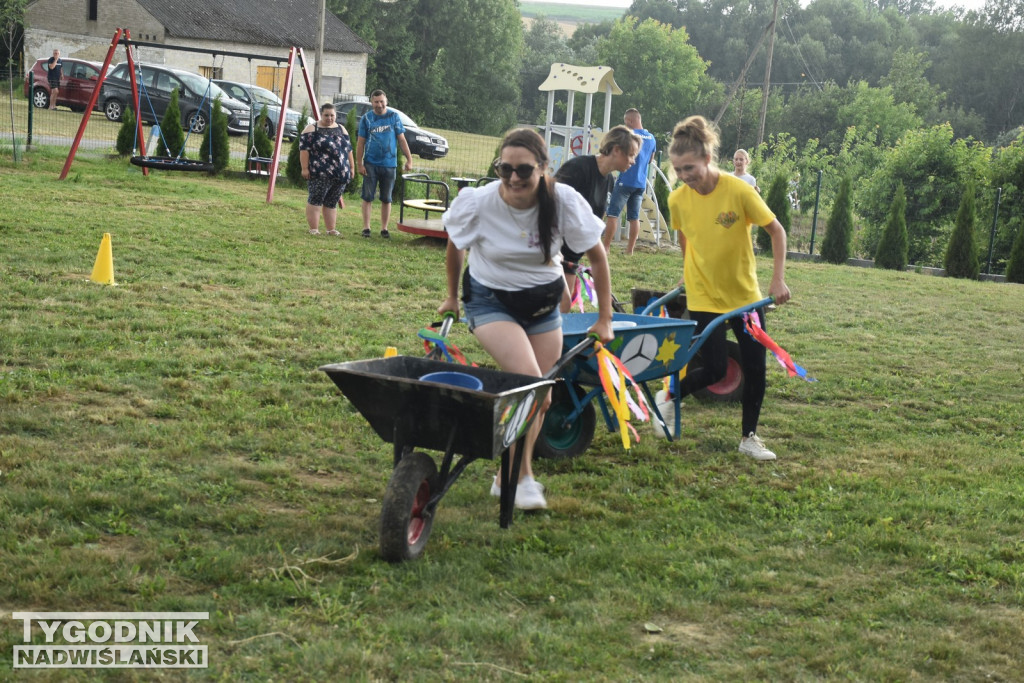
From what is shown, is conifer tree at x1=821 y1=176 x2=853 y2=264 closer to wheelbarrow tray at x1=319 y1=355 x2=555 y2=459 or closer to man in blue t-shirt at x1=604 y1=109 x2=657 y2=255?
man in blue t-shirt at x1=604 y1=109 x2=657 y2=255

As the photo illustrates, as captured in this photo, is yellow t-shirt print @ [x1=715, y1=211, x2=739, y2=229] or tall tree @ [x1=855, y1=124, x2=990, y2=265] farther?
tall tree @ [x1=855, y1=124, x2=990, y2=265]

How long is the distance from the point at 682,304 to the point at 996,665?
3.39 m

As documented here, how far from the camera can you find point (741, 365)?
519cm

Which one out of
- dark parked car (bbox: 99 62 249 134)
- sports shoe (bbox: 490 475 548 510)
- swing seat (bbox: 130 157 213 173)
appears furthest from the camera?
dark parked car (bbox: 99 62 249 134)

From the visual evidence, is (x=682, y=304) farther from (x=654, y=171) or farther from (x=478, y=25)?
(x=478, y=25)

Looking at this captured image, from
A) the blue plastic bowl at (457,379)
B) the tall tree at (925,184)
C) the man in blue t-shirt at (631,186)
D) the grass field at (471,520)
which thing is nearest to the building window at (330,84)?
the tall tree at (925,184)

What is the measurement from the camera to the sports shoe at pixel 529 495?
416cm

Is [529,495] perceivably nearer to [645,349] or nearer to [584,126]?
[645,349]

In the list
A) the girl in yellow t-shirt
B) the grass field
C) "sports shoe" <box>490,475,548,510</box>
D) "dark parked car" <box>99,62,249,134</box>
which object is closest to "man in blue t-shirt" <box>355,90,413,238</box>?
the grass field

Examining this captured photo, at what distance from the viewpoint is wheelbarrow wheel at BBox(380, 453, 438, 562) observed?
11.2 feet

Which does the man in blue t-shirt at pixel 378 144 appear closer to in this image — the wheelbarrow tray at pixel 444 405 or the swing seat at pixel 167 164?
the swing seat at pixel 167 164

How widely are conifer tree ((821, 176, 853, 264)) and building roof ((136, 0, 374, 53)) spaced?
974 inches

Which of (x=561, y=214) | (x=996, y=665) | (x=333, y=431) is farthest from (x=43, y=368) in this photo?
(x=996, y=665)

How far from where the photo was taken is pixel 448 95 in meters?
55.7
